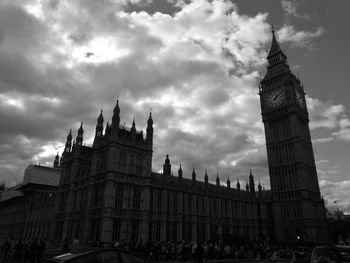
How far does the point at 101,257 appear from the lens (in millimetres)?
9500

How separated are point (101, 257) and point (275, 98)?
73706mm

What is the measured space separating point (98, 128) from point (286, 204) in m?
45.5

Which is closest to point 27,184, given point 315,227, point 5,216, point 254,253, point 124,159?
point 5,216

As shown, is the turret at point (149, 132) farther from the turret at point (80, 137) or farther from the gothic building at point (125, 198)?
the turret at point (80, 137)

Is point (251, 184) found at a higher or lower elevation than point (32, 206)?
higher

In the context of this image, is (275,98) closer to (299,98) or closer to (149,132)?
(299,98)

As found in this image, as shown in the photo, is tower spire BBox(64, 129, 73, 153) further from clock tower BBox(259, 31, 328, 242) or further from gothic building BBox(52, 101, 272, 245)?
clock tower BBox(259, 31, 328, 242)

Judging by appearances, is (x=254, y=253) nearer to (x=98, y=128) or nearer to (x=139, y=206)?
(x=139, y=206)

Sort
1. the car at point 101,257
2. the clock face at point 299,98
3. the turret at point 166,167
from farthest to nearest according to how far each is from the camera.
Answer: the clock face at point 299,98, the turret at point 166,167, the car at point 101,257

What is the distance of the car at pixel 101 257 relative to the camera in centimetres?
900

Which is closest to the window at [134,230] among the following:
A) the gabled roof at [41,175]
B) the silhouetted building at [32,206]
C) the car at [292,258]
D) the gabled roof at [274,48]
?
the car at [292,258]

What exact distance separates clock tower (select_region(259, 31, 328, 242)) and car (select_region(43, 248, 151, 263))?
5908 centimetres

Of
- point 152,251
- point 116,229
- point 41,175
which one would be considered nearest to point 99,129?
point 116,229

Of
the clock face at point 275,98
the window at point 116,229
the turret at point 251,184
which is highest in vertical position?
the clock face at point 275,98
